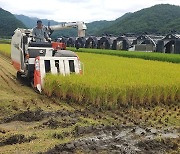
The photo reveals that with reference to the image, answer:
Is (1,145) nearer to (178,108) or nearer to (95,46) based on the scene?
(178,108)

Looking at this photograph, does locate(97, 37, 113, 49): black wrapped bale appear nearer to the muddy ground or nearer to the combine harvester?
the combine harvester

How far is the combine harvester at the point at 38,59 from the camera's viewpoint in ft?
31.9

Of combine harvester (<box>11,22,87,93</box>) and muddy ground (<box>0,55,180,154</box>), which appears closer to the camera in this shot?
muddy ground (<box>0,55,180,154</box>)

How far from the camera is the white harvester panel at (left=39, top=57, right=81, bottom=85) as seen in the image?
9.67 meters

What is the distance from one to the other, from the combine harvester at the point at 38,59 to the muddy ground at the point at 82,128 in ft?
3.15

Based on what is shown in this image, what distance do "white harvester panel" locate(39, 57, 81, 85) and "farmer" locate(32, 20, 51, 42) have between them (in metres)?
2.00

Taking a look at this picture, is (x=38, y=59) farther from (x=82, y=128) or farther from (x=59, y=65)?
(x=82, y=128)

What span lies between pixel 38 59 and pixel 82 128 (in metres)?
4.13

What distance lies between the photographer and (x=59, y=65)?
1005 centimetres

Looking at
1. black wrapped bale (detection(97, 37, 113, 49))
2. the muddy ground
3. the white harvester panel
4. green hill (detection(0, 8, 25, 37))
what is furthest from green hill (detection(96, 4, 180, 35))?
the muddy ground

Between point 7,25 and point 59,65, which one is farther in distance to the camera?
point 7,25

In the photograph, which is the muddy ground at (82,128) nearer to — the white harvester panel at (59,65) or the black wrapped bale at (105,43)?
the white harvester panel at (59,65)

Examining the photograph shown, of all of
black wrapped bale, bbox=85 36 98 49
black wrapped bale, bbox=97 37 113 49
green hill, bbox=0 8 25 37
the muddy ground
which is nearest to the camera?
the muddy ground

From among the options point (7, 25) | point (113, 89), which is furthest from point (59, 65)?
point (7, 25)
